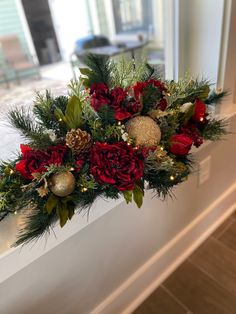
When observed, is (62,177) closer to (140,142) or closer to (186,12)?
(140,142)

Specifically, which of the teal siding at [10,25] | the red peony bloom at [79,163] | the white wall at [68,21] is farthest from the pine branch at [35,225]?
the white wall at [68,21]

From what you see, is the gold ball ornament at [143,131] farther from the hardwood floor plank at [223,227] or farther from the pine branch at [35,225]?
the hardwood floor plank at [223,227]

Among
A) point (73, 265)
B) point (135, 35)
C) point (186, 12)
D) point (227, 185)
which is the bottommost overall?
point (227, 185)

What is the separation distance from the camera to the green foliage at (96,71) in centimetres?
57

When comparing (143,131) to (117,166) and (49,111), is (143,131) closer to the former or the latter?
(117,166)

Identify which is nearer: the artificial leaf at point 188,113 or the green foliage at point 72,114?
the green foliage at point 72,114

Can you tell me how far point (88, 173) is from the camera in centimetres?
52

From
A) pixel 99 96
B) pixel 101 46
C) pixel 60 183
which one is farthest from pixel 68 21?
pixel 60 183

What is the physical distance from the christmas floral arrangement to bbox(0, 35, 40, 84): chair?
1.27 m

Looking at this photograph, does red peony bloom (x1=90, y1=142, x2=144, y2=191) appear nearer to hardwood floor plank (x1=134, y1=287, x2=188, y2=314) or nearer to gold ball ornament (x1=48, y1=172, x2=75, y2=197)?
gold ball ornament (x1=48, y1=172, x2=75, y2=197)

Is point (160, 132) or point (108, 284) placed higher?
point (160, 132)

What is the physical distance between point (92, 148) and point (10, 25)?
53.3 inches

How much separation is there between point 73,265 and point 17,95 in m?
0.63

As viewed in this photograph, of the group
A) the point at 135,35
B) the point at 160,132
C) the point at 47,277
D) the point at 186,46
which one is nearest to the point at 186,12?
the point at 186,46
